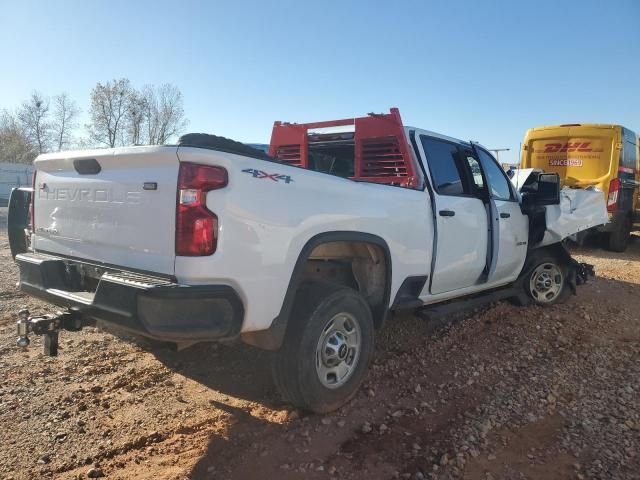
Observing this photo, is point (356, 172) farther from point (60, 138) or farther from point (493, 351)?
point (60, 138)

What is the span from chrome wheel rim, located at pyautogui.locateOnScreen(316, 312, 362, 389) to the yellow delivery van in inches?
353

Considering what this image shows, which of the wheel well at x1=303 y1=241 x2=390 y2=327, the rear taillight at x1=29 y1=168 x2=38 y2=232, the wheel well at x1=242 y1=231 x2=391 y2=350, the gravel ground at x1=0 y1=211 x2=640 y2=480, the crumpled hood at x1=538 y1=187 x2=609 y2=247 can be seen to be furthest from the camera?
the crumpled hood at x1=538 y1=187 x2=609 y2=247

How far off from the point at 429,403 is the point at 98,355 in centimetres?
277

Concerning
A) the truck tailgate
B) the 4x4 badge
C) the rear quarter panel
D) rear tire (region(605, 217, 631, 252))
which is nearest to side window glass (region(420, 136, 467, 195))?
the rear quarter panel

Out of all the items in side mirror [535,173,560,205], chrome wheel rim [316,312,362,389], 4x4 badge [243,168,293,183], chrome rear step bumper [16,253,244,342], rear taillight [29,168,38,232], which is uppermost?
Answer: side mirror [535,173,560,205]

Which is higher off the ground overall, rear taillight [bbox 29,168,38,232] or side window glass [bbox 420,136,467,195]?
side window glass [bbox 420,136,467,195]

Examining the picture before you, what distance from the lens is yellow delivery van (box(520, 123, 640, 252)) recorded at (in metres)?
10.4

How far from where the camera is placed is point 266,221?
8.89 feet

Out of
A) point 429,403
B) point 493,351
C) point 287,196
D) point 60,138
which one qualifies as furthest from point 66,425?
point 60,138

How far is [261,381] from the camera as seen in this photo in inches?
152

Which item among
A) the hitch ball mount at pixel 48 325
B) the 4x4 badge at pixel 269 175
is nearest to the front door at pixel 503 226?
the 4x4 badge at pixel 269 175

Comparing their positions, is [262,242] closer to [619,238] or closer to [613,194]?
[613,194]

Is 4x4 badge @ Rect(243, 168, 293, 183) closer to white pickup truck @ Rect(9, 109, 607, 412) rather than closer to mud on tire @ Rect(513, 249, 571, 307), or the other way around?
white pickup truck @ Rect(9, 109, 607, 412)

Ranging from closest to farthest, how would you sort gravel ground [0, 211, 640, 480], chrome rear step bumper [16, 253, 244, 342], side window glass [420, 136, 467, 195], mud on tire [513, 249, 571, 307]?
1. chrome rear step bumper [16, 253, 244, 342]
2. gravel ground [0, 211, 640, 480]
3. side window glass [420, 136, 467, 195]
4. mud on tire [513, 249, 571, 307]
